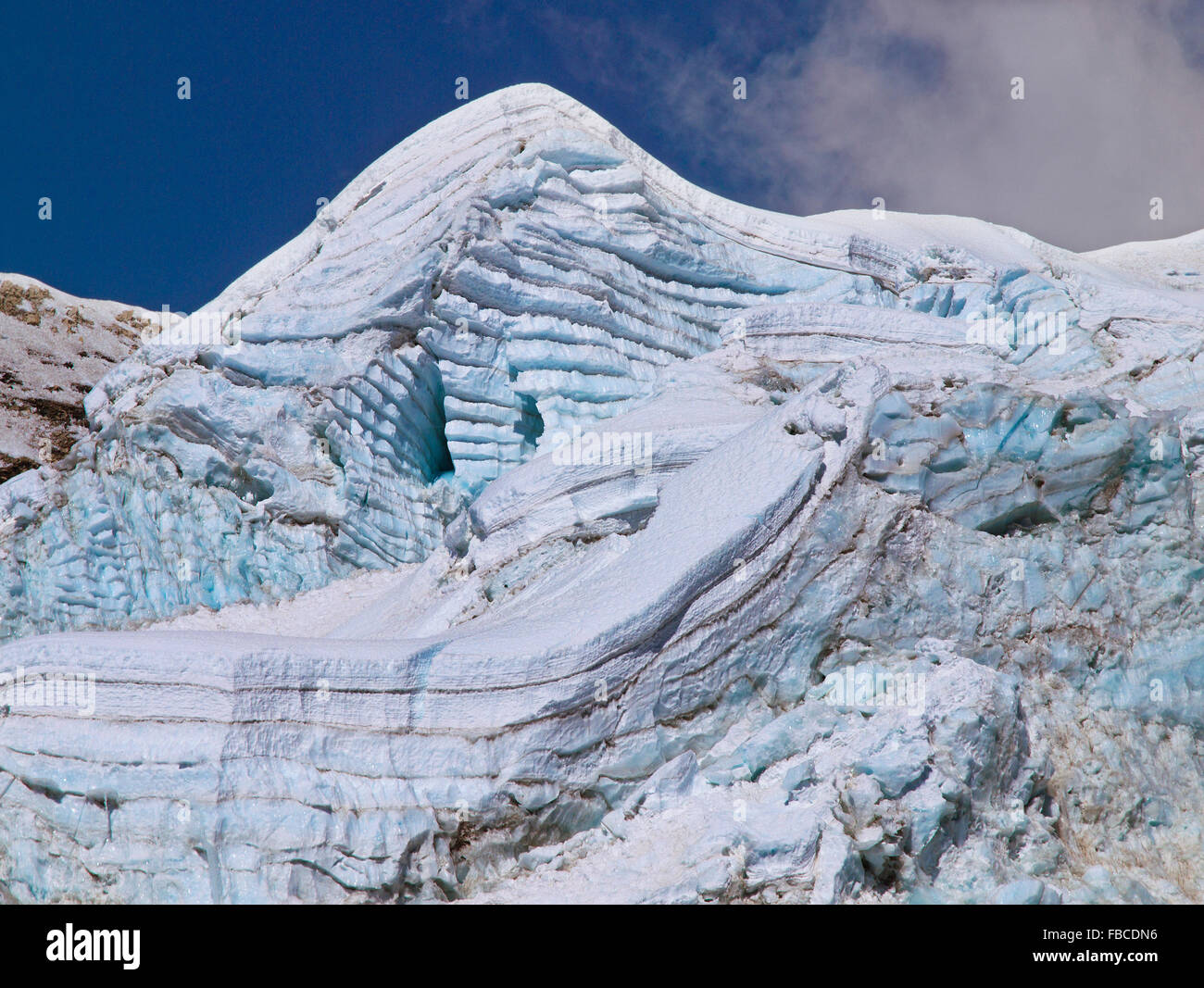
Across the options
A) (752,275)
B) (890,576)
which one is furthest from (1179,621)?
(752,275)

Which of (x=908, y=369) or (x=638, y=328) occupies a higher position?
(x=638, y=328)

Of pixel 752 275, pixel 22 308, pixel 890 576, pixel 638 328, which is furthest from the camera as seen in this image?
pixel 22 308

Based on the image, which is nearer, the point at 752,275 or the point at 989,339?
the point at 989,339

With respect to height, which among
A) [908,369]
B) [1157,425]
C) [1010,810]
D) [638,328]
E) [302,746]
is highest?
[638,328]

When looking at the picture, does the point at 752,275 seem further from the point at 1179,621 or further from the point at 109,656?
the point at 109,656

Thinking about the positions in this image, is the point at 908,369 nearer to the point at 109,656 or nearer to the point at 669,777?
the point at 669,777

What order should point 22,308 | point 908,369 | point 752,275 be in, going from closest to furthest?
1. point 908,369
2. point 752,275
3. point 22,308
